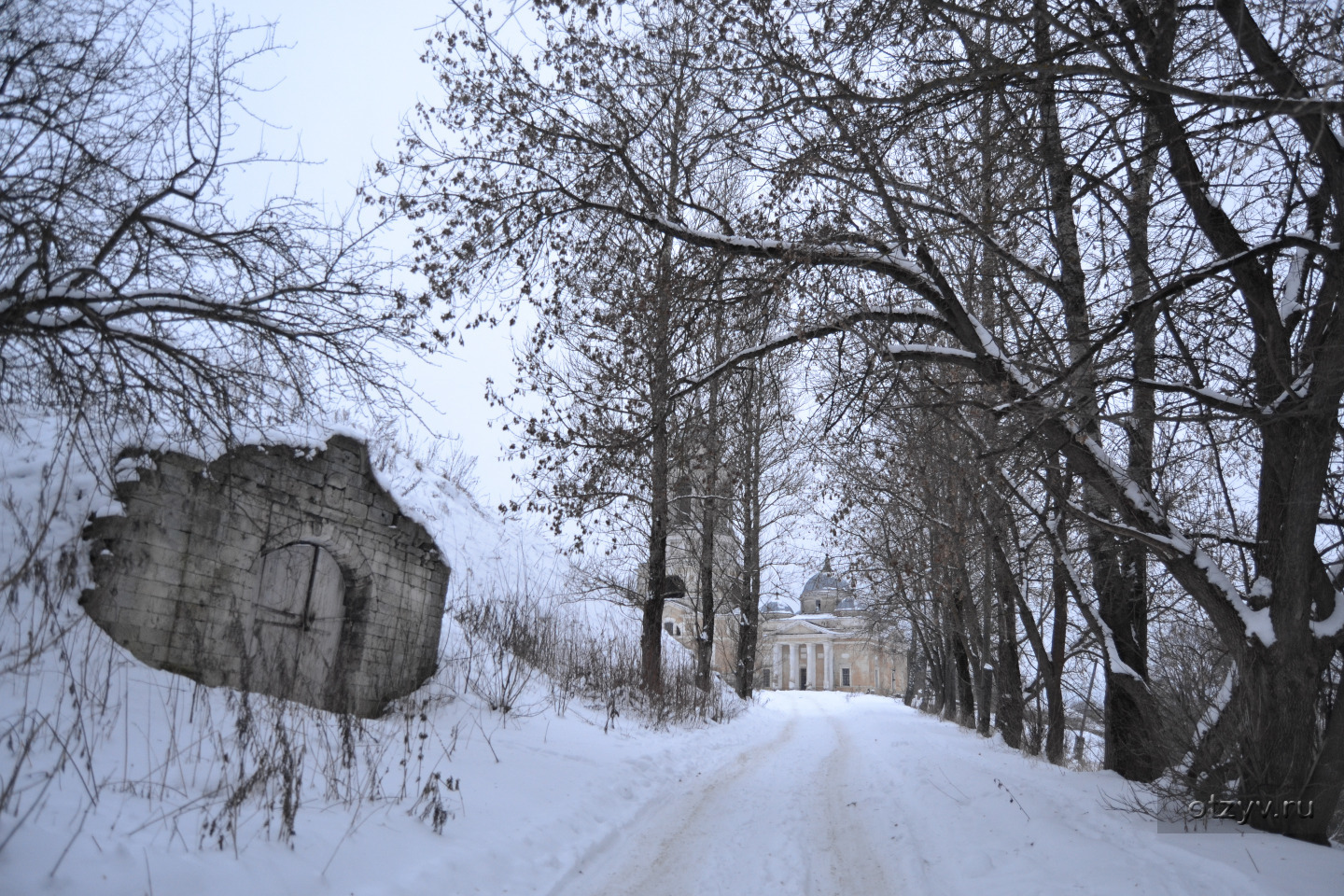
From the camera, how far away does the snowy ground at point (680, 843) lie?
4.16 m

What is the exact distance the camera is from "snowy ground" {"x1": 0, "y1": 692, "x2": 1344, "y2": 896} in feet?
13.7

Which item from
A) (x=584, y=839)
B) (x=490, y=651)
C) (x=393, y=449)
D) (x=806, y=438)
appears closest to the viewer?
(x=584, y=839)

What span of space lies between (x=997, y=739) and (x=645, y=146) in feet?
44.0

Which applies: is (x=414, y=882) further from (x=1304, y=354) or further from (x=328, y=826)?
(x=1304, y=354)

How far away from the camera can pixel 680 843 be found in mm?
6332

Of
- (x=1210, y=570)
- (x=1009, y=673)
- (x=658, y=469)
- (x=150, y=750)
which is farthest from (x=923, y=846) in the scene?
(x=1009, y=673)

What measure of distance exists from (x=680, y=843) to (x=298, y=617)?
18.1 ft

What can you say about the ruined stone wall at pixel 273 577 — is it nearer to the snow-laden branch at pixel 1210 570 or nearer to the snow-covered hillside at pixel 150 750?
the snow-covered hillside at pixel 150 750

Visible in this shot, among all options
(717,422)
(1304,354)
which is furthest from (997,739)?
(1304,354)

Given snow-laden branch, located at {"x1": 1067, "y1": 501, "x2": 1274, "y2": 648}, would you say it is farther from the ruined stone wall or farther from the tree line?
the ruined stone wall

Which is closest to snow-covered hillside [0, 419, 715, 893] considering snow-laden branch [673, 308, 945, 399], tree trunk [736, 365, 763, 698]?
snow-laden branch [673, 308, 945, 399]

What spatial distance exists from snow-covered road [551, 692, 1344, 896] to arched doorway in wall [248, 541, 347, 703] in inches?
169

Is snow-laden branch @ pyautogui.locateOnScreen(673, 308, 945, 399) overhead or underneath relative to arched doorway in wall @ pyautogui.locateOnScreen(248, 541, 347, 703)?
overhead

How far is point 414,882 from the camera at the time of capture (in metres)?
4.52
